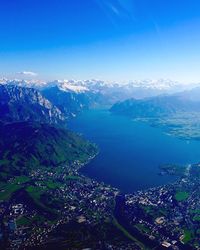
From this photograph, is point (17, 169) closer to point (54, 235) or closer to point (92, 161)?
point (92, 161)

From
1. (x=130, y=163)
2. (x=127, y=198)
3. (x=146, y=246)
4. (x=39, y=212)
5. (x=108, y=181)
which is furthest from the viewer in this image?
(x=130, y=163)

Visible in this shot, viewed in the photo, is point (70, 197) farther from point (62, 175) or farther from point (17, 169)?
point (17, 169)

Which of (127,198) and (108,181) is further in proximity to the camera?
(108,181)

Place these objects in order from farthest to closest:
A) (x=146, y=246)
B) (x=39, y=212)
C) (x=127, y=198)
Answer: (x=127, y=198), (x=39, y=212), (x=146, y=246)

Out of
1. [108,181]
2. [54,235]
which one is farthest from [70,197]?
[54,235]

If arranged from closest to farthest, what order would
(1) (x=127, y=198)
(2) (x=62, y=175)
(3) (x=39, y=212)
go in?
(3) (x=39, y=212) < (1) (x=127, y=198) < (2) (x=62, y=175)

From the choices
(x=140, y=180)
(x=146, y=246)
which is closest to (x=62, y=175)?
(x=140, y=180)

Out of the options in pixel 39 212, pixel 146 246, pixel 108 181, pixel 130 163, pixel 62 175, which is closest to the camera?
pixel 146 246

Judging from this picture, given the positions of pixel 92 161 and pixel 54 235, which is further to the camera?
pixel 92 161
